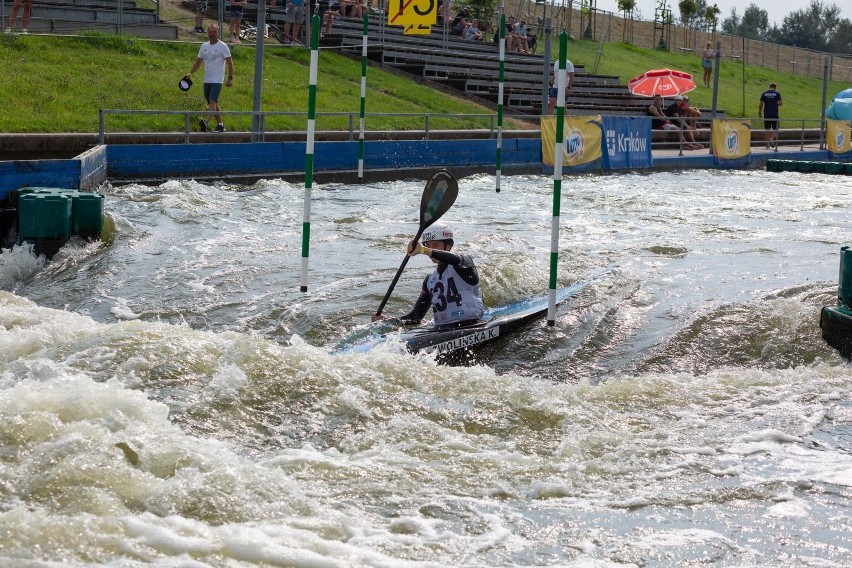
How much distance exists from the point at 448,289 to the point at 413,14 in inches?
544

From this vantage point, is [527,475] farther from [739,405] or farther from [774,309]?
[774,309]

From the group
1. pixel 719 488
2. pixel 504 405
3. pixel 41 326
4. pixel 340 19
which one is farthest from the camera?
pixel 340 19

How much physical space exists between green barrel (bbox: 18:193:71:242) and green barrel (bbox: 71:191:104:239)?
0.30m

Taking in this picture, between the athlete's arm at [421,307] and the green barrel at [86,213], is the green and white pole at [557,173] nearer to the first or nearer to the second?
the athlete's arm at [421,307]

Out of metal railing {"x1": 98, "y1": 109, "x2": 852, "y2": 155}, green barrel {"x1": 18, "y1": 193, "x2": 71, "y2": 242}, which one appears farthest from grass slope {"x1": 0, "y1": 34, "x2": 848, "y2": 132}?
green barrel {"x1": 18, "y1": 193, "x2": 71, "y2": 242}

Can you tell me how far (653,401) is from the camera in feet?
25.4

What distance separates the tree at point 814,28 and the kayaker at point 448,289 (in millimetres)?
74172

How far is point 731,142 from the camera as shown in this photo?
26828 millimetres

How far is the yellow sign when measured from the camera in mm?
21430

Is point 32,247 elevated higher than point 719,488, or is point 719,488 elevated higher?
point 32,247

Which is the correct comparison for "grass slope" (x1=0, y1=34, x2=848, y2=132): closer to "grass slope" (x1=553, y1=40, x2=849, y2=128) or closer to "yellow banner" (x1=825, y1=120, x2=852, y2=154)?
"yellow banner" (x1=825, y1=120, x2=852, y2=154)

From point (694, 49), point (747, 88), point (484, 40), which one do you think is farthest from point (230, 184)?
point (694, 49)

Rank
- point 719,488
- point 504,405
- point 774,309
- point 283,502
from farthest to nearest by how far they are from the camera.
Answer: point 774,309 < point 504,405 < point 719,488 < point 283,502

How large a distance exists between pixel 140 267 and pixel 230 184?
6327 mm
